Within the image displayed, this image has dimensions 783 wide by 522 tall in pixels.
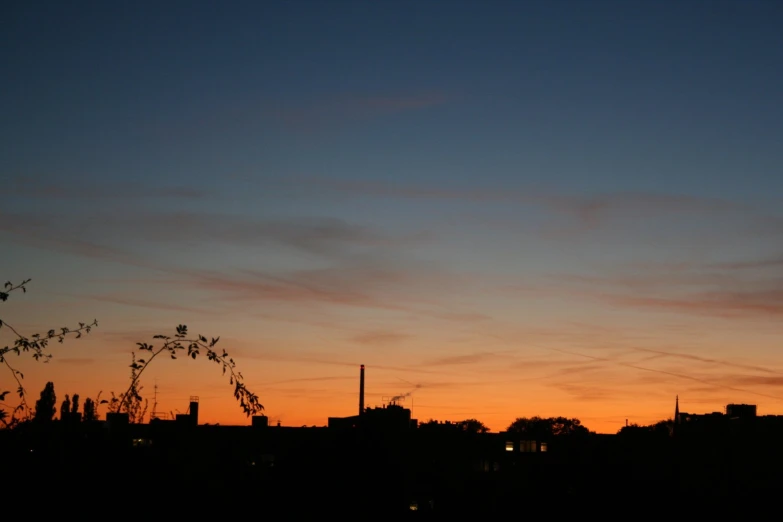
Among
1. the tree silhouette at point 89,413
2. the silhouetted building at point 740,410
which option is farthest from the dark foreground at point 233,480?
the silhouetted building at point 740,410

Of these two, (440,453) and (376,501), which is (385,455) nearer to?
(376,501)

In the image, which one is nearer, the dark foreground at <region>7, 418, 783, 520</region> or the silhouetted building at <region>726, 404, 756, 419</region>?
the dark foreground at <region>7, 418, 783, 520</region>

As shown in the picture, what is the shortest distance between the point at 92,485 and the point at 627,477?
7304cm

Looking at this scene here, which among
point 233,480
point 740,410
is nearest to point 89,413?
point 233,480

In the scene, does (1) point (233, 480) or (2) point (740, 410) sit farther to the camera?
(2) point (740, 410)

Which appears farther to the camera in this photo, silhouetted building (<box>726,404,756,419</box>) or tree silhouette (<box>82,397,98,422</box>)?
silhouetted building (<box>726,404,756,419</box>)

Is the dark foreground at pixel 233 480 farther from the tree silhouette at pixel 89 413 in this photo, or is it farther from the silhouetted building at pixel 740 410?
the silhouetted building at pixel 740 410

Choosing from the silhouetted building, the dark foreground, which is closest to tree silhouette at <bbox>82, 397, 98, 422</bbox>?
the dark foreground

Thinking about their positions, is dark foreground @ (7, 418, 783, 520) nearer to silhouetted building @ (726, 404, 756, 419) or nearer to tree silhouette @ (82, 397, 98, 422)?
tree silhouette @ (82, 397, 98, 422)

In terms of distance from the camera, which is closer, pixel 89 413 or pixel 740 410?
pixel 89 413

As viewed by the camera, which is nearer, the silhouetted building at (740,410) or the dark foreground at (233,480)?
the dark foreground at (233,480)

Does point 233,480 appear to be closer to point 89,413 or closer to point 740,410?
point 89,413

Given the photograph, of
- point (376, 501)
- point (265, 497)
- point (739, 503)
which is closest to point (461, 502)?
point (739, 503)

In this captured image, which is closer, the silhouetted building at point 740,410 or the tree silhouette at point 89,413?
the tree silhouette at point 89,413
